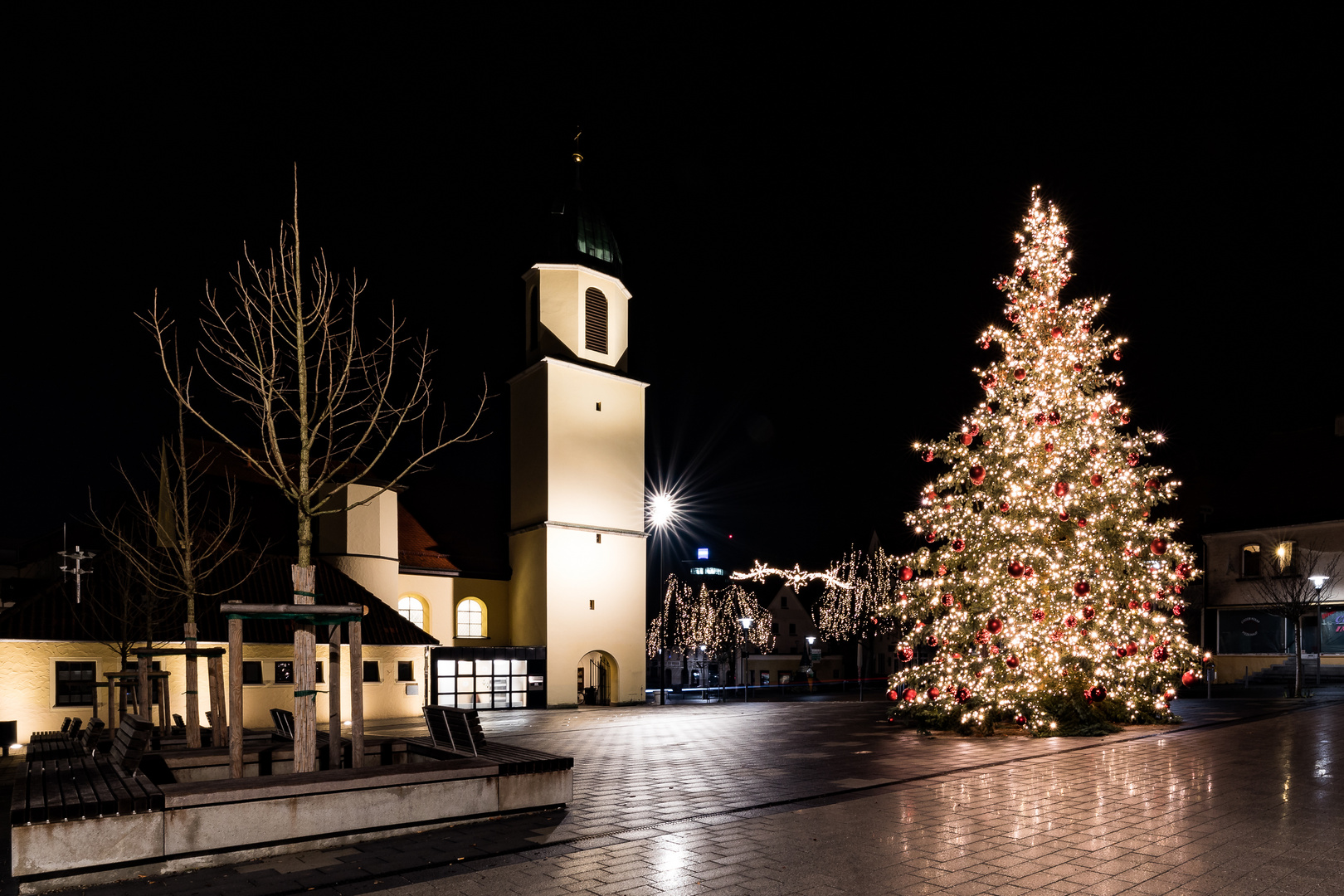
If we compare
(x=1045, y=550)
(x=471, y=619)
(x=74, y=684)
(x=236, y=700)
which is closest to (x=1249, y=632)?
(x=1045, y=550)

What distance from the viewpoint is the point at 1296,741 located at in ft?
A: 50.6

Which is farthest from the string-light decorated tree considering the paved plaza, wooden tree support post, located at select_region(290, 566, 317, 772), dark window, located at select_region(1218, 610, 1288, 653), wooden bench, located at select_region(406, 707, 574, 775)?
dark window, located at select_region(1218, 610, 1288, 653)

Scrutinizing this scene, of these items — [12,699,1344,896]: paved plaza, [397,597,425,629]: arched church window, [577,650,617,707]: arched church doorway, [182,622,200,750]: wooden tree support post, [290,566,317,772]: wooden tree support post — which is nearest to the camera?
[12,699,1344,896]: paved plaza

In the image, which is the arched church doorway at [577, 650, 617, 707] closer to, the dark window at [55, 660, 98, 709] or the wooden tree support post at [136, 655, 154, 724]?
the dark window at [55, 660, 98, 709]

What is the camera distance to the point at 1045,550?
17.5 m

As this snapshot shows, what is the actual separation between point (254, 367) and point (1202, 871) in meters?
9.83

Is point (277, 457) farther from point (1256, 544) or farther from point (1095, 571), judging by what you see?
point (1256, 544)

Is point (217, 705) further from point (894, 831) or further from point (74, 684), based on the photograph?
point (74, 684)

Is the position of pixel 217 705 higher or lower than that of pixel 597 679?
higher

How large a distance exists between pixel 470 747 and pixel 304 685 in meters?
2.46

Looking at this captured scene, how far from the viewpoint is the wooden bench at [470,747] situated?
9.70 meters

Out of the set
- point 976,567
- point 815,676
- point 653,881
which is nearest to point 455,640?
point 976,567

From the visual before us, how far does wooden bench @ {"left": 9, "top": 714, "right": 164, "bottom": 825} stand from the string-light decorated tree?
487 inches

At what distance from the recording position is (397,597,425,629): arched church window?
3369 centimetres
